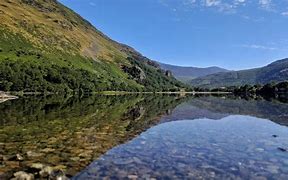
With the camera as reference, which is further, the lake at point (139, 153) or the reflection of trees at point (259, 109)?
the reflection of trees at point (259, 109)

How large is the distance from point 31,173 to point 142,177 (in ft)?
20.8

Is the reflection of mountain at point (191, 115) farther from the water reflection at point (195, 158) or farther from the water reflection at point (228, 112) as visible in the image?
the water reflection at point (195, 158)

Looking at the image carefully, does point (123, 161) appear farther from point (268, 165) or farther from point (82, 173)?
point (268, 165)

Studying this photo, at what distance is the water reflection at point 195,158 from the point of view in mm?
22247

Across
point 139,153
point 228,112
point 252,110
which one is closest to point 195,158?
point 139,153

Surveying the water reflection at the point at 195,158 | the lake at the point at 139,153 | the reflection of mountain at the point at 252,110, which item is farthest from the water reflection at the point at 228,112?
the water reflection at the point at 195,158

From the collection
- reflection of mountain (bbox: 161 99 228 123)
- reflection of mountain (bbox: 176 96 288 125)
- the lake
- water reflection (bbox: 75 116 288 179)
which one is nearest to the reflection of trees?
reflection of mountain (bbox: 176 96 288 125)

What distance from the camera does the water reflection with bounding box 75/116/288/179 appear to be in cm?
2225

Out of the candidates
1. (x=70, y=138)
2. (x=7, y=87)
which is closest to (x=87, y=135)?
(x=70, y=138)

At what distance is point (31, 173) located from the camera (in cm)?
2033

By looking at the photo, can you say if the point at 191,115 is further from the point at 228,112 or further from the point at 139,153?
the point at 139,153

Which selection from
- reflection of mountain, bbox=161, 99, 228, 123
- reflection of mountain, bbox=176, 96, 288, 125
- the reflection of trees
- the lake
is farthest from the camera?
reflection of mountain, bbox=176, 96, 288, 125

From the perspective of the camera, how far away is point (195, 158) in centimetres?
2709

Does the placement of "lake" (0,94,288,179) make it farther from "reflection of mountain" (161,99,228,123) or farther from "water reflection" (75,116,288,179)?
"reflection of mountain" (161,99,228,123)
